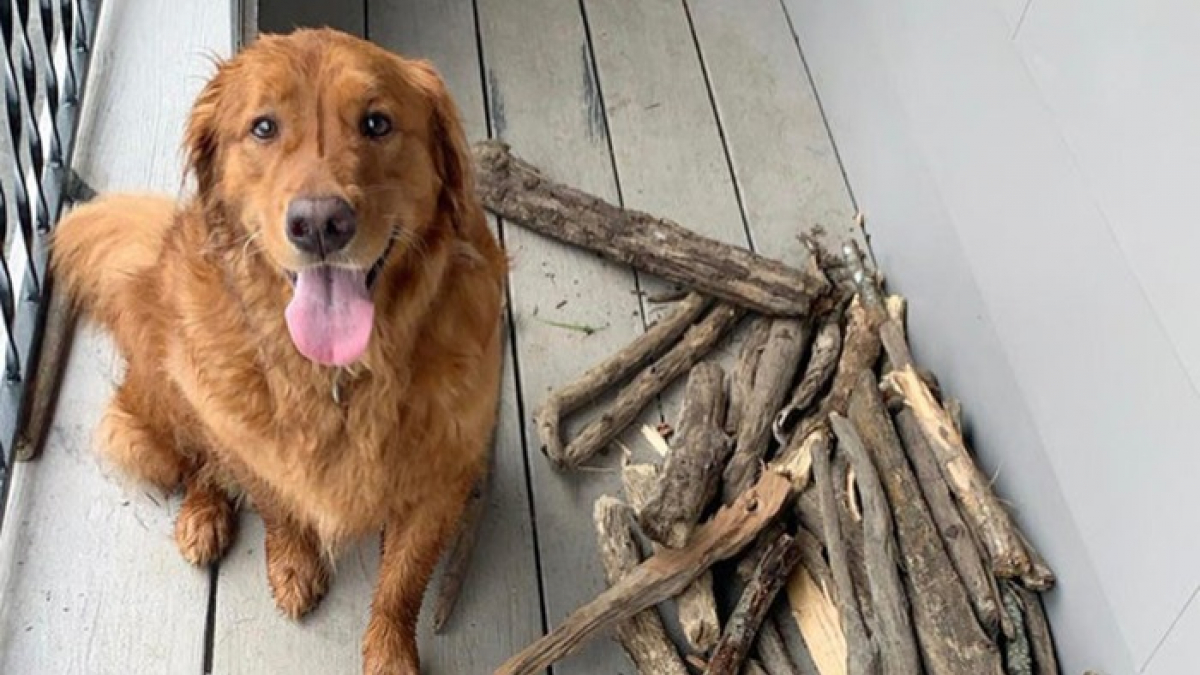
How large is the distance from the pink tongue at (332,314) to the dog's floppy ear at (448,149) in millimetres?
175

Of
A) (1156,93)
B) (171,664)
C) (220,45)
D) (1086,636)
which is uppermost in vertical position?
(220,45)

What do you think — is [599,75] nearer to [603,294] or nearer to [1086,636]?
[603,294]

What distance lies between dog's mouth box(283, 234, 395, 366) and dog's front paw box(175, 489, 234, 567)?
0.61 m

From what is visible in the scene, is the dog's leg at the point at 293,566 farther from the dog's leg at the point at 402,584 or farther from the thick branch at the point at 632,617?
the thick branch at the point at 632,617

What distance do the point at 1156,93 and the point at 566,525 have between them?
1.17 m

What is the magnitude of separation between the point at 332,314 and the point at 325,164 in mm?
209

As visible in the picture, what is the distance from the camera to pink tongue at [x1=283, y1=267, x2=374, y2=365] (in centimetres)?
174

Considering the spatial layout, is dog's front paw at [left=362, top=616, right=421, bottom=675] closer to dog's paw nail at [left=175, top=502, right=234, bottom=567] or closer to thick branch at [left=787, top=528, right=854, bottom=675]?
dog's paw nail at [left=175, top=502, right=234, bottom=567]

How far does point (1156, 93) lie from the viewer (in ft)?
6.14

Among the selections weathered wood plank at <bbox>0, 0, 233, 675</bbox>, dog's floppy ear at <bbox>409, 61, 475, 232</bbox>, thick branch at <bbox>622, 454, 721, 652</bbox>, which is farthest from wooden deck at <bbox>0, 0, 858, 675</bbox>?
dog's floppy ear at <bbox>409, 61, 475, 232</bbox>

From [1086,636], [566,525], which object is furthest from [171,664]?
[1086,636]

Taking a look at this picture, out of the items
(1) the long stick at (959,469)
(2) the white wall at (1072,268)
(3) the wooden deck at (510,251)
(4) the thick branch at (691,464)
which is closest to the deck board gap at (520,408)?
(3) the wooden deck at (510,251)

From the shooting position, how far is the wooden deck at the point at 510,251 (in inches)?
86.0

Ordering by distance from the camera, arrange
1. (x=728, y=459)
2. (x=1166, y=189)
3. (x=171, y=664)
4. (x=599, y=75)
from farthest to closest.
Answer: (x=599, y=75) < (x=728, y=459) < (x=171, y=664) < (x=1166, y=189)
